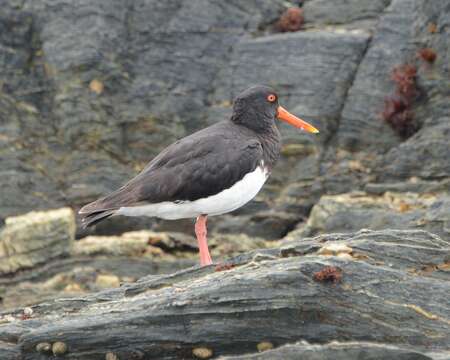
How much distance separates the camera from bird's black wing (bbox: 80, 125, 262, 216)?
13.6 metres

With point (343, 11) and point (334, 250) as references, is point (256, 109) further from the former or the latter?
point (343, 11)

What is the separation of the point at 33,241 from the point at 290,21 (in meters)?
9.05

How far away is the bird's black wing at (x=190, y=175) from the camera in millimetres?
13617

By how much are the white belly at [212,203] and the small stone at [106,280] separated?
21.1ft

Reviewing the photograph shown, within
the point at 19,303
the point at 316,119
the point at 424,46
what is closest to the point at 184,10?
the point at 316,119

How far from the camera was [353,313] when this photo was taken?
9.77 metres

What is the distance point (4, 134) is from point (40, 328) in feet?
41.2

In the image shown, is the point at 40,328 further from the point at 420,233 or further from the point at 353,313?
the point at 420,233

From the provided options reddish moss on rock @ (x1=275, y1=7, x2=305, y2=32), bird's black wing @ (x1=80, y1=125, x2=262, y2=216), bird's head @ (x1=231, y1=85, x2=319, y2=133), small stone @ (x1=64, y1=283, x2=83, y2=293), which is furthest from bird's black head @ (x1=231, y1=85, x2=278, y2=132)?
reddish moss on rock @ (x1=275, y1=7, x2=305, y2=32)

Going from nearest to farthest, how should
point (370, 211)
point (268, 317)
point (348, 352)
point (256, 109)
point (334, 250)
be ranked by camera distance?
point (348, 352)
point (268, 317)
point (334, 250)
point (256, 109)
point (370, 211)

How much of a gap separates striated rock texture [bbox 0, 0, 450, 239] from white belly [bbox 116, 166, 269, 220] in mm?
7228

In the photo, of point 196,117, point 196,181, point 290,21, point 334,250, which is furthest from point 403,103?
point 334,250

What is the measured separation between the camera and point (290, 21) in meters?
23.4

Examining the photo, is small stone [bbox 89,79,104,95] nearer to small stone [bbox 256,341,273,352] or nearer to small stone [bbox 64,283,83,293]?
small stone [bbox 64,283,83,293]
